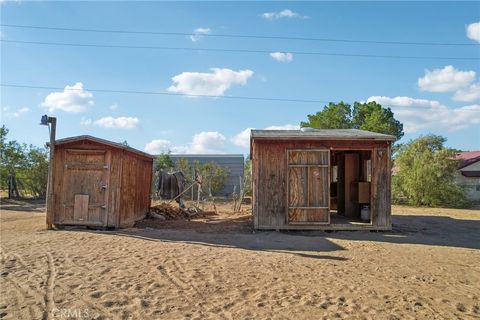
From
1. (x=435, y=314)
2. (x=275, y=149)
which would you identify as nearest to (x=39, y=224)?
(x=275, y=149)

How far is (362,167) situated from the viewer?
1388 centimetres

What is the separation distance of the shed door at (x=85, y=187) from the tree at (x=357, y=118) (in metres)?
19.5

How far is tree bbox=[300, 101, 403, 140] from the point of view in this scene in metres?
27.7

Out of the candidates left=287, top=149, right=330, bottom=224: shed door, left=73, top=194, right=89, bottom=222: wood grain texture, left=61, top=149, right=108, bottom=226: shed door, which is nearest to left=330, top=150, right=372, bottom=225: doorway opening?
left=287, top=149, right=330, bottom=224: shed door

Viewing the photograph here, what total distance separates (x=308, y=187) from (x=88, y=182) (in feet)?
20.9

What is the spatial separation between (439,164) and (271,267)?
763 inches

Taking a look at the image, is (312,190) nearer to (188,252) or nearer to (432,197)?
(188,252)

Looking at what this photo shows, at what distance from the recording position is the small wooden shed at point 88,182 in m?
10.8

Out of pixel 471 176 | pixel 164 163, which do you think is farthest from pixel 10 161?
pixel 471 176

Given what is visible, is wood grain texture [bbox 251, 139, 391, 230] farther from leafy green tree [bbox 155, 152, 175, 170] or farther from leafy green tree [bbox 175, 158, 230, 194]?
leafy green tree [bbox 155, 152, 175, 170]

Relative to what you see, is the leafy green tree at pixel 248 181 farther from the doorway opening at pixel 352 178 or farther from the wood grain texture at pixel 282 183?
the wood grain texture at pixel 282 183

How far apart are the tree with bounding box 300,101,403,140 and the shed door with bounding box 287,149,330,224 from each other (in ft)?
57.0

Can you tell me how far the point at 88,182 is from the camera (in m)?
10.9

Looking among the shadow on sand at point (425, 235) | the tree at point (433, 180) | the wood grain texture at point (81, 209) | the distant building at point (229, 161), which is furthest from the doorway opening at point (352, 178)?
the distant building at point (229, 161)
